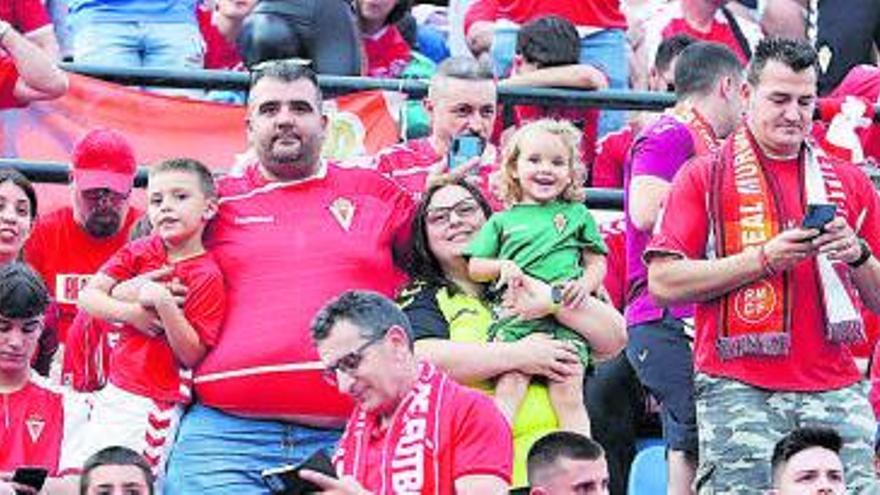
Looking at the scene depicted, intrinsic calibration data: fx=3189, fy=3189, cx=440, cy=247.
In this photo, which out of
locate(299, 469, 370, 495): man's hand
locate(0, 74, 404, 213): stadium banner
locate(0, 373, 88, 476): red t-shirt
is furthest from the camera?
locate(0, 74, 404, 213): stadium banner

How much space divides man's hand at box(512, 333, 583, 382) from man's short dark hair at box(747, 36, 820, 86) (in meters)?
1.21

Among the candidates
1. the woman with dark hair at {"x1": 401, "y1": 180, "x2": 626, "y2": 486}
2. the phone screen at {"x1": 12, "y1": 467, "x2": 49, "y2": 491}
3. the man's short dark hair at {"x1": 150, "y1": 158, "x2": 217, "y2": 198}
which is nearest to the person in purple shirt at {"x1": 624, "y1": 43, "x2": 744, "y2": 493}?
the woman with dark hair at {"x1": 401, "y1": 180, "x2": 626, "y2": 486}

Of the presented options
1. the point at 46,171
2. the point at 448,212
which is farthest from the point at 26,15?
the point at 448,212

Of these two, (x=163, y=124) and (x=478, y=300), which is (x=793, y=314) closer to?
(x=478, y=300)

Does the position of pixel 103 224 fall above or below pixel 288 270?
above

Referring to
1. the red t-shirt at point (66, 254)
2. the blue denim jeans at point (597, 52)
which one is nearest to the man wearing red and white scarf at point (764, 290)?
the red t-shirt at point (66, 254)

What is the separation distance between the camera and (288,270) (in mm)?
11508

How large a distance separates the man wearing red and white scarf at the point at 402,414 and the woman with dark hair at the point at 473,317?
2.96 feet

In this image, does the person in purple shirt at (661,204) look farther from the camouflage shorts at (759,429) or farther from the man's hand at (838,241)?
the man's hand at (838,241)

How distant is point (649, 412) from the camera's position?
13492 millimetres

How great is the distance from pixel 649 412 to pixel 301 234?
2.50 meters

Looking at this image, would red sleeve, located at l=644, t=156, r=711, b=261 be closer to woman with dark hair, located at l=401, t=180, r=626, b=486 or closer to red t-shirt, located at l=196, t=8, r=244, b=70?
woman with dark hair, located at l=401, t=180, r=626, b=486

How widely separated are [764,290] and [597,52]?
14.7 feet

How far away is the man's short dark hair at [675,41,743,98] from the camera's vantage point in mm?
12531
